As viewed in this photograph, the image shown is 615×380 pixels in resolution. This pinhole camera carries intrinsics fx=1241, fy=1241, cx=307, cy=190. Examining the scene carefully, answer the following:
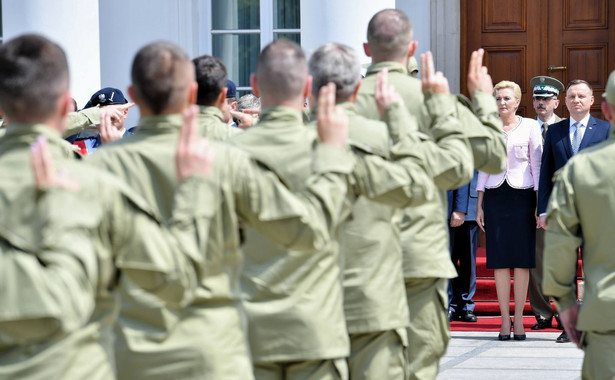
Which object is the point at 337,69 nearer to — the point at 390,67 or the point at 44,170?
the point at 390,67

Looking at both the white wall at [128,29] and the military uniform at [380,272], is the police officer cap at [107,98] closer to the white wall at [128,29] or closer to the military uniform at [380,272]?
the military uniform at [380,272]

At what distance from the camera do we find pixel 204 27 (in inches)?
517

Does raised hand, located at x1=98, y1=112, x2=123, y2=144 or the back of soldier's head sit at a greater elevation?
the back of soldier's head

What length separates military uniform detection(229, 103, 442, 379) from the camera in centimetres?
439

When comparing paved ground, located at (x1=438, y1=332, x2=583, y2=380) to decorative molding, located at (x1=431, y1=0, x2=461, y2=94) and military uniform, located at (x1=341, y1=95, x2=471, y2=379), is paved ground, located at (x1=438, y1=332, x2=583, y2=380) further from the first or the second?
decorative molding, located at (x1=431, y1=0, x2=461, y2=94)

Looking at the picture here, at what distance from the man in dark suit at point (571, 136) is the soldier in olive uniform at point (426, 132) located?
158 inches

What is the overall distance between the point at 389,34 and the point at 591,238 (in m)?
1.66

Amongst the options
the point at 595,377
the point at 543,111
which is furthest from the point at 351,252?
the point at 543,111

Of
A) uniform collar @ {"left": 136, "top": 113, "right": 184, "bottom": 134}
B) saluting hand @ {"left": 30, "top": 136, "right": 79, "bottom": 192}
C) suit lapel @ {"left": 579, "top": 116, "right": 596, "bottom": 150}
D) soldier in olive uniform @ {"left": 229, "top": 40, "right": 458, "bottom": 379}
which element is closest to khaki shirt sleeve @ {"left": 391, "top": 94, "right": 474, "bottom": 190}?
soldier in olive uniform @ {"left": 229, "top": 40, "right": 458, "bottom": 379}

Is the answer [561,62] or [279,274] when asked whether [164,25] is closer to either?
[561,62]

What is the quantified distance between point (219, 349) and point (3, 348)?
0.79m

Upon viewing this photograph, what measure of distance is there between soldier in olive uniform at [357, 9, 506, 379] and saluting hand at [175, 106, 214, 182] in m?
2.44

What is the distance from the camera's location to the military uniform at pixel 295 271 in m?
4.39

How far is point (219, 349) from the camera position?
141 inches
